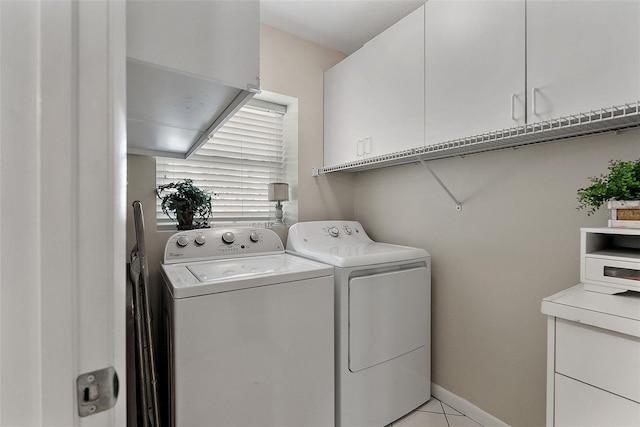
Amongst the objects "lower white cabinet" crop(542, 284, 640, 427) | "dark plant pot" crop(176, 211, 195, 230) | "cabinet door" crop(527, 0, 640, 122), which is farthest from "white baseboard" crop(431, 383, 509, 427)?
"dark plant pot" crop(176, 211, 195, 230)

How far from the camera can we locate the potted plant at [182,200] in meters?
1.98

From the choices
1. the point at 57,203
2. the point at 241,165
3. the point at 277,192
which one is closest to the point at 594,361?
the point at 57,203

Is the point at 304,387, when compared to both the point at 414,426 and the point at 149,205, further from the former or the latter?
the point at 149,205

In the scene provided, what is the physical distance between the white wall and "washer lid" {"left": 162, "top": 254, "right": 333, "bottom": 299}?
36.2 inches

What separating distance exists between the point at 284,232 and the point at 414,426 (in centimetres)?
153

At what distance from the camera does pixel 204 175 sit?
2.32 m

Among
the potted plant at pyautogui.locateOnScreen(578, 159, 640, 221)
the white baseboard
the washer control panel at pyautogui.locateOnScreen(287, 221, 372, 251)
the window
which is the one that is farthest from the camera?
the window

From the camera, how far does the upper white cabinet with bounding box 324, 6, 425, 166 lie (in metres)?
1.86

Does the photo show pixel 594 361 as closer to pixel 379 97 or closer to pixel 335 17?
pixel 379 97

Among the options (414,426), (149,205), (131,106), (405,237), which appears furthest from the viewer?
(405,237)

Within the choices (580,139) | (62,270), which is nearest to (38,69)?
(62,270)

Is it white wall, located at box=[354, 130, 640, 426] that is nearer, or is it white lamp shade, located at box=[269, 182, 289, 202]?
white wall, located at box=[354, 130, 640, 426]

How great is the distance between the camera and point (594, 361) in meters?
0.87

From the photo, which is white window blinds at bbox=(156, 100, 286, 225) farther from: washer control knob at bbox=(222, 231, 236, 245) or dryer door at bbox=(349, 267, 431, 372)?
dryer door at bbox=(349, 267, 431, 372)
